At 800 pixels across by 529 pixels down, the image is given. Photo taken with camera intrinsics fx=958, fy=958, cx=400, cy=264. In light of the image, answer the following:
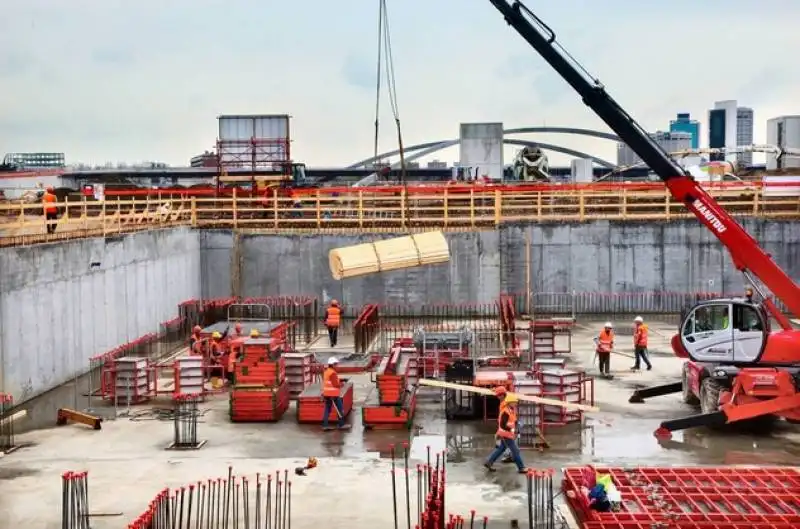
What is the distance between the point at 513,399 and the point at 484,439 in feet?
8.67

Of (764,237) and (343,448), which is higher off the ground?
(764,237)

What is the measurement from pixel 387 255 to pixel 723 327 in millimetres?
12639

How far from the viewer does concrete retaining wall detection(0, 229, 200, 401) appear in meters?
19.4

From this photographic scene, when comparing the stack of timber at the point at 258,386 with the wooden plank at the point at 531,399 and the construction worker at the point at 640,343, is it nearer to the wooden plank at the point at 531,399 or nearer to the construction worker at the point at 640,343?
the wooden plank at the point at 531,399

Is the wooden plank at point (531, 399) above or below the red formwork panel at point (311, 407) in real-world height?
above

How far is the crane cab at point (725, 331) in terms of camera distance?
16984 millimetres

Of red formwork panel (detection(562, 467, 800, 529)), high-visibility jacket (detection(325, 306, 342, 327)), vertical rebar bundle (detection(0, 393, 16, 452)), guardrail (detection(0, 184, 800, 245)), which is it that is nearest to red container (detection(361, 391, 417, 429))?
red formwork panel (detection(562, 467, 800, 529))

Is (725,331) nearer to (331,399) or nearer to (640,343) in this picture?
(640,343)

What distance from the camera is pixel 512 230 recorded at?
109ft

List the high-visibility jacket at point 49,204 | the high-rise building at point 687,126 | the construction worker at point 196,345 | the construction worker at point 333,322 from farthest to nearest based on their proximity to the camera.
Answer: the high-rise building at point 687,126 < the construction worker at point 333,322 < the high-visibility jacket at point 49,204 < the construction worker at point 196,345

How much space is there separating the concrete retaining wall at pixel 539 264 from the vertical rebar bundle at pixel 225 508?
19.3 metres

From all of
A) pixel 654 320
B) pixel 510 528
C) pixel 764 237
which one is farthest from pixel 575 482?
pixel 764 237

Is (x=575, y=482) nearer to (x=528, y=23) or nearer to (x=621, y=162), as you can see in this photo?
(x=528, y=23)

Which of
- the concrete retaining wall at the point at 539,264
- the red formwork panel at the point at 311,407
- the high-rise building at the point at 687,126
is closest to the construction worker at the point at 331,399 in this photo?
the red formwork panel at the point at 311,407
